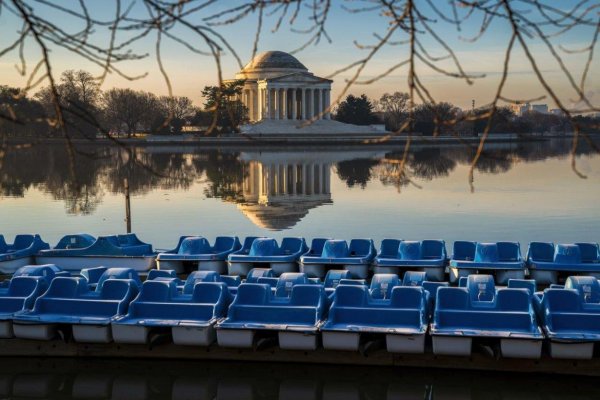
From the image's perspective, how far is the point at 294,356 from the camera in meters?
12.4

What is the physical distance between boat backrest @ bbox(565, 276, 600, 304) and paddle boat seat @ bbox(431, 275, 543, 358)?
1.21m

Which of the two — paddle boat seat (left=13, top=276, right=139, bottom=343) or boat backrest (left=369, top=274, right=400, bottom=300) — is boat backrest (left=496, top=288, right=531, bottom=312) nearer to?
boat backrest (left=369, top=274, right=400, bottom=300)

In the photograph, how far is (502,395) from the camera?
1182 cm

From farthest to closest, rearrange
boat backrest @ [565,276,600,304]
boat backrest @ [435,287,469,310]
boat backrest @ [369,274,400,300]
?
boat backrest @ [369,274,400,300], boat backrest @ [565,276,600,304], boat backrest @ [435,287,469,310]

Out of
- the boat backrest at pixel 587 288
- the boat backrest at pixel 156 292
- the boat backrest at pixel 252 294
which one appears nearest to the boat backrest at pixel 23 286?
the boat backrest at pixel 156 292

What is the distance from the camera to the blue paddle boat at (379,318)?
38.8 feet

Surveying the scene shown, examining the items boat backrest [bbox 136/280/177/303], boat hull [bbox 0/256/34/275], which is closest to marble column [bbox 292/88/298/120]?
boat hull [bbox 0/256/34/275]

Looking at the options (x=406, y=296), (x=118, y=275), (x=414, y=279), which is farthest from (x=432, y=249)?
(x=118, y=275)

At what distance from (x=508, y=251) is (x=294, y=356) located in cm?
745

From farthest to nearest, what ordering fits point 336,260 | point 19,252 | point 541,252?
point 19,252, point 541,252, point 336,260

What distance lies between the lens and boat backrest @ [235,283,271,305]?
12.9 metres

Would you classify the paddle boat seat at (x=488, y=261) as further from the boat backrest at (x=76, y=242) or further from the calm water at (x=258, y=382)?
the boat backrest at (x=76, y=242)

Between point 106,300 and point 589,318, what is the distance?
7074 millimetres

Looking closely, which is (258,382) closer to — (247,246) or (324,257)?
(324,257)
